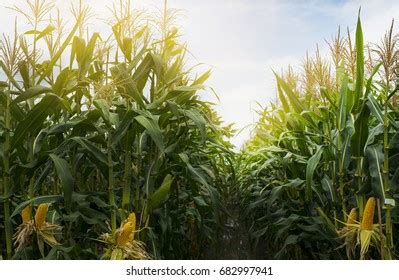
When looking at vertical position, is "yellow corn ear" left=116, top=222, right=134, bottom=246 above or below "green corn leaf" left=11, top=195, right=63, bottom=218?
below

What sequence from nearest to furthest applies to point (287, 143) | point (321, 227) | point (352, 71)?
point (352, 71) < point (321, 227) < point (287, 143)

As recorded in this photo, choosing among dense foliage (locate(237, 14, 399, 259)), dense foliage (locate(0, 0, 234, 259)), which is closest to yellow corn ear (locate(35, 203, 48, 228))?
dense foliage (locate(0, 0, 234, 259))

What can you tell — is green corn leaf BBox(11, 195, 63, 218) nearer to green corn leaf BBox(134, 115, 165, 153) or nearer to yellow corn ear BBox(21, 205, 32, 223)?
yellow corn ear BBox(21, 205, 32, 223)

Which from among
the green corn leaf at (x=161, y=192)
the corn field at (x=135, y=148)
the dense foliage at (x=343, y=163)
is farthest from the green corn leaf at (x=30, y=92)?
the dense foliage at (x=343, y=163)

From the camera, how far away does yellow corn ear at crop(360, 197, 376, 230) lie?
2.26 m

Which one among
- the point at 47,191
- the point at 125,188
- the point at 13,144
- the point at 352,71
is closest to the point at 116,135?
the point at 125,188

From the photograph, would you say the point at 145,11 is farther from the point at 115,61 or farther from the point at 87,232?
the point at 87,232

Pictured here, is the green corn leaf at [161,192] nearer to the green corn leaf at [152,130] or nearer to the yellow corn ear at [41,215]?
the green corn leaf at [152,130]

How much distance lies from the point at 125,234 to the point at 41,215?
0.40m

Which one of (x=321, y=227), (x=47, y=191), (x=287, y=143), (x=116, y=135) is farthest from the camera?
(x=287, y=143)

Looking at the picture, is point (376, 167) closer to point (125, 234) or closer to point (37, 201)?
point (125, 234)

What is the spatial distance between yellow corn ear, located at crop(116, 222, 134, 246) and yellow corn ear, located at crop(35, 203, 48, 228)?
360 millimetres

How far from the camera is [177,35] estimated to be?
9.21ft

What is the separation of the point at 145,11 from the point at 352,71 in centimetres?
121
